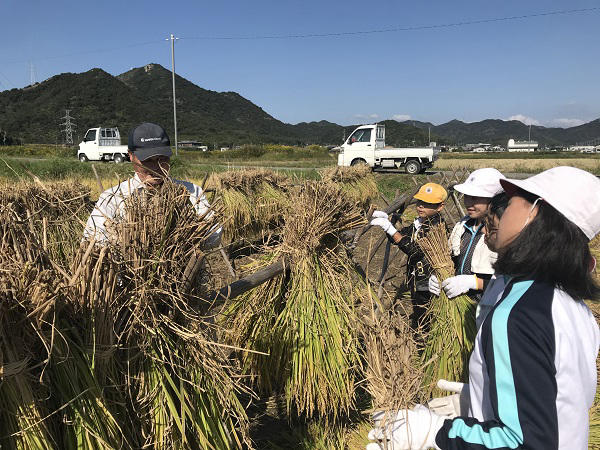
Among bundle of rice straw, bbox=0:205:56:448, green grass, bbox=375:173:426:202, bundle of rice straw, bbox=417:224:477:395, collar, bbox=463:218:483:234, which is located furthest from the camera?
green grass, bbox=375:173:426:202

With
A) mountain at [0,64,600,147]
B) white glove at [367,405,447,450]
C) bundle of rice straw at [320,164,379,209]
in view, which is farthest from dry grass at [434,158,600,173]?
mountain at [0,64,600,147]

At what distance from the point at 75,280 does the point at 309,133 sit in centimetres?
17517

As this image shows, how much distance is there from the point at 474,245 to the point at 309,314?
4.13 ft

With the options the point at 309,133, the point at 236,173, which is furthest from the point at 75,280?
the point at 309,133

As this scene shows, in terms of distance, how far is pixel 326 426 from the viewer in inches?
102

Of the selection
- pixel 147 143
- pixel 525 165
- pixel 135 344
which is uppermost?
pixel 525 165

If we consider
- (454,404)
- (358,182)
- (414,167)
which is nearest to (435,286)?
(454,404)

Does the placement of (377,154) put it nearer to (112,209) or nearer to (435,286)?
(435,286)

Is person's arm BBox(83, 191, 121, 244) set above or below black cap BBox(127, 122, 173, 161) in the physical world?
below

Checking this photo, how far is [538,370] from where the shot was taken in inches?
37.5

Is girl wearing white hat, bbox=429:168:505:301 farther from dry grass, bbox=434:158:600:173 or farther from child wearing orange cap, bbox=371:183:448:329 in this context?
dry grass, bbox=434:158:600:173

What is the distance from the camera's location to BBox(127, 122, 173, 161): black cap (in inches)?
82.2

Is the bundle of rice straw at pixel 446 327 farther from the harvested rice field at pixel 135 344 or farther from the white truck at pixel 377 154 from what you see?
the white truck at pixel 377 154

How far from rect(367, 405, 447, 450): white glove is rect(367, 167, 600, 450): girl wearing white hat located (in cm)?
15
